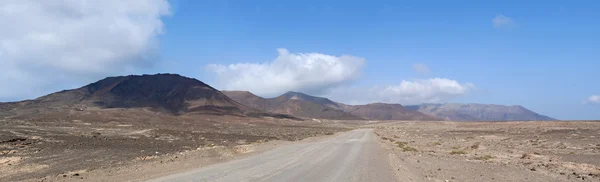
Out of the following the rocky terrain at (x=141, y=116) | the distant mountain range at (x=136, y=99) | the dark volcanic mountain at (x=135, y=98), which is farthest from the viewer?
the dark volcanic mountain at (x=135, y=98)

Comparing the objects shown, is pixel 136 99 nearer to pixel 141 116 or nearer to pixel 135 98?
pixel 135 98

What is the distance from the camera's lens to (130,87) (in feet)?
609

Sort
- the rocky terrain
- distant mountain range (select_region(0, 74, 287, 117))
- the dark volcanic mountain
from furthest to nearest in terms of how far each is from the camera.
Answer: the dark volcanic mountain, distant mountain range (select_region(0, 74, 287, 117)), the rocky terrain

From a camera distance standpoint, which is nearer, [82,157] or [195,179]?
[195,179]

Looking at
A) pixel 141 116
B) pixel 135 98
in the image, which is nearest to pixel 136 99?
pixel 135 98

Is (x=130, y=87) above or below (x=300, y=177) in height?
above

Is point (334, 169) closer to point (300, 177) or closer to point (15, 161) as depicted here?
point (300, 177)

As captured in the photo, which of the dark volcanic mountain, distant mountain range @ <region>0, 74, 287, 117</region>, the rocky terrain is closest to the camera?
the rocky terrain

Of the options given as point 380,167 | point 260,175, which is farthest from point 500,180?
point 260,175

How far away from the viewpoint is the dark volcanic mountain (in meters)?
155

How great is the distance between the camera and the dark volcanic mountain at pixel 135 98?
507ft

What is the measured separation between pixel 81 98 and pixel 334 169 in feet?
570

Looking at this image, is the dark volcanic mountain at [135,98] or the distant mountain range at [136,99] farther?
the dark volcanic mountain at [135,98]

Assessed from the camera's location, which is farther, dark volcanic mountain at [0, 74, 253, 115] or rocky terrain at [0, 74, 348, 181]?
dark volcanic mountain at [0, 74, 253, 115]
